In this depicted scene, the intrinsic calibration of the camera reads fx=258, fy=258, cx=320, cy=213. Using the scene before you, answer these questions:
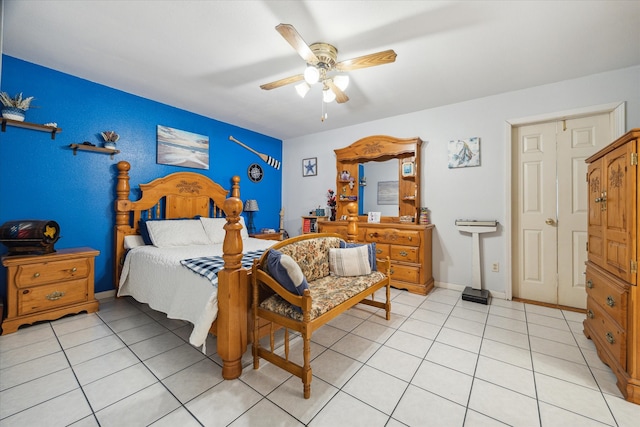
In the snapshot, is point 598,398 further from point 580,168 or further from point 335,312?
point 580,168

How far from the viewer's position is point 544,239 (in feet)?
10.1

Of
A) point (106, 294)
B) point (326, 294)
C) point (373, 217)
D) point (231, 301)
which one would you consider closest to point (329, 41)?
point (326, 294)

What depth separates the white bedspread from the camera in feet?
5.76

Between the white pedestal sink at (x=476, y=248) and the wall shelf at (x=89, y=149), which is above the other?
the wall shelf at (x=89, y=149)

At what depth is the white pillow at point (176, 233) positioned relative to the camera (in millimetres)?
3037

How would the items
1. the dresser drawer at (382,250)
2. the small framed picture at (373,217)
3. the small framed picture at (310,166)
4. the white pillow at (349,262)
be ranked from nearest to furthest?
1. the white pillow at (349,262)
2. the dresser drawer at (382,250)
3. the small framed picture at (373,217)
4. the small framed picture at (310,166)

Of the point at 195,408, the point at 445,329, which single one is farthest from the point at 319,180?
the point at 195,408

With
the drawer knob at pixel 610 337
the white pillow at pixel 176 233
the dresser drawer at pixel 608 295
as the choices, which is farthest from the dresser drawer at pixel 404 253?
the white pillow at pixel 176 233

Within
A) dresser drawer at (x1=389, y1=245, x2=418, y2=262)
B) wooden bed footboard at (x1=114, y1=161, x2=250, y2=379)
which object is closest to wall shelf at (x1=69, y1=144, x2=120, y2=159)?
wooden bed footboard at (x1=114, y1=161, x2=250, y2=379)

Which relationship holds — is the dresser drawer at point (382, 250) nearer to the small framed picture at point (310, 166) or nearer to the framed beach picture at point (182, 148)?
Answer: the small framed picture at point (310, 166)

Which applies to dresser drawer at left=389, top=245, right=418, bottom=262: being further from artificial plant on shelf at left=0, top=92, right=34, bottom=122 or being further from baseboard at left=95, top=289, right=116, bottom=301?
artificial plant on shelf at left=0, top=92, right=34, bottom=122

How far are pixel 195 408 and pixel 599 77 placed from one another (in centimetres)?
463

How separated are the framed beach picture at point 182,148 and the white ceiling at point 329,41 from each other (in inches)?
21.9

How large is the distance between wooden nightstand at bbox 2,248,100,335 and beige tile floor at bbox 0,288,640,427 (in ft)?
0.41
